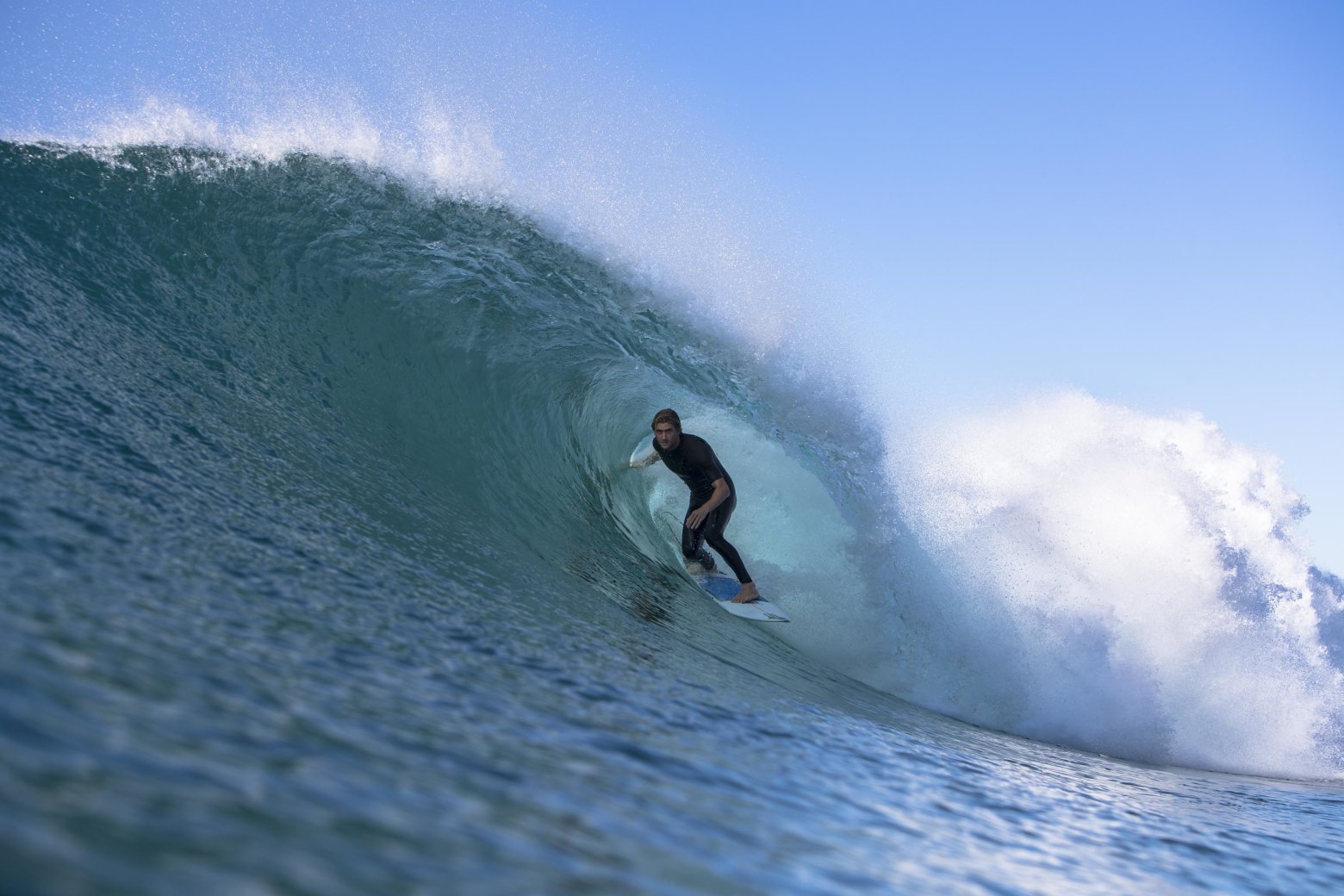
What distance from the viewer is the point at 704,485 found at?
6.75 meters

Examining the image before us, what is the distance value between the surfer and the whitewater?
19.1 inches

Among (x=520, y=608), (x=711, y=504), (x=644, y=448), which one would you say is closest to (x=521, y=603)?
(x=520, y=608)

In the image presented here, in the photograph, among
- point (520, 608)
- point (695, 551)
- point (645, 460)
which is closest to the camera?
point (520, 608)

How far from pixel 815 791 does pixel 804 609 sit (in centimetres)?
431

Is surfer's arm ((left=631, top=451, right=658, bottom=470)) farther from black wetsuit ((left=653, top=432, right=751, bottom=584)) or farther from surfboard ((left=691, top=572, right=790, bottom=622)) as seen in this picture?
surfboard ((left=691, top=572, right=790, bottom=622))

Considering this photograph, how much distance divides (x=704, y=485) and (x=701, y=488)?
4 cm

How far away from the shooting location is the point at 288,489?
425 cm

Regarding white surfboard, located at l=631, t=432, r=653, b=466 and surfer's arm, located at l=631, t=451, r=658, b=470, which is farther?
white surfboard, located at l=631, t=432, r=653, b=466

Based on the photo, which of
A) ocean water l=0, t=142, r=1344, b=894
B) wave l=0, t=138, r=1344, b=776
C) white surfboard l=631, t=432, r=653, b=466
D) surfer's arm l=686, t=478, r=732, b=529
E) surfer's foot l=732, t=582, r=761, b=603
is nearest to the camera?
ocean water l=0, t=142, r=1344, b=894

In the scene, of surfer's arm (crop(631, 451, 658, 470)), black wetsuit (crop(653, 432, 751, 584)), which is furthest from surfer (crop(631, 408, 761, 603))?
surfer's arm (crop(631, 451, 658, 470))

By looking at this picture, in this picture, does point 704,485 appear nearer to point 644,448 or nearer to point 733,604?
point 733,604

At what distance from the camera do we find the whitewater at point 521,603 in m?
1.81

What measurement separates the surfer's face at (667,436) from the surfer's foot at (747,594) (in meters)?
1.15

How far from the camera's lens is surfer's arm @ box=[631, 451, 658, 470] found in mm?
7109
